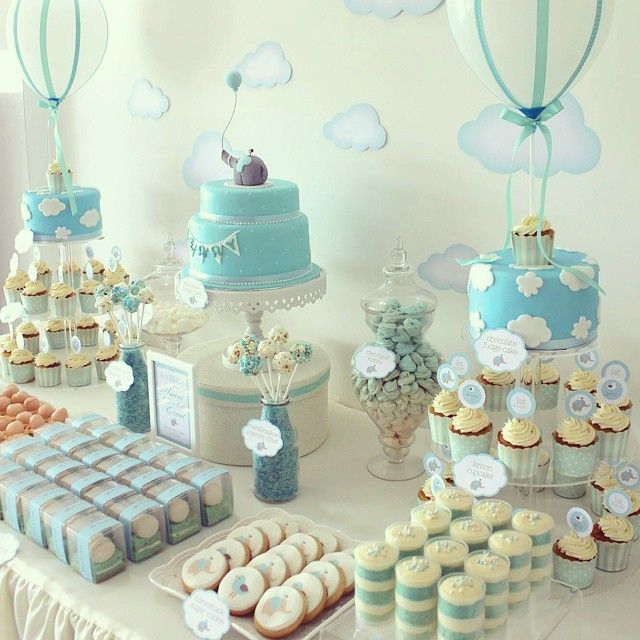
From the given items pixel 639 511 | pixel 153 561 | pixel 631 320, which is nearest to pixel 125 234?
pixel 153 561

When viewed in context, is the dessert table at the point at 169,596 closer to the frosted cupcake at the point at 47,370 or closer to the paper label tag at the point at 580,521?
the paper label tag at the point at 580,521

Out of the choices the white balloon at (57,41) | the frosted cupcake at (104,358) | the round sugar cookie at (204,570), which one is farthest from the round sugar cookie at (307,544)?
the white balloon at (57,41)

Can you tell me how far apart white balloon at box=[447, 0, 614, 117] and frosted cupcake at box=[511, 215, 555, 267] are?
0.56 ft

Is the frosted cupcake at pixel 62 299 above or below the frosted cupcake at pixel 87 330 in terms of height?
above

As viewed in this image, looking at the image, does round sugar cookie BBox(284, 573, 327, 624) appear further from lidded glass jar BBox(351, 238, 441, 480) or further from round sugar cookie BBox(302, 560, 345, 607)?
lidded glass jar BBox(351, 238, 441, 480)

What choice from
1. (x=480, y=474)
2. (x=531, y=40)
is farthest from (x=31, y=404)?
(x=531, y=40)

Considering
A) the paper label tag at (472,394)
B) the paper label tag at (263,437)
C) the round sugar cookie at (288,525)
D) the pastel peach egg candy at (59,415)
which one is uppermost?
the paper label tag at (472,394)

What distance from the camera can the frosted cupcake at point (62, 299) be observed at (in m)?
2.18

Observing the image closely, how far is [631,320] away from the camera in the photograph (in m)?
1.61

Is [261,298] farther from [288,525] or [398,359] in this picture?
[288,525]

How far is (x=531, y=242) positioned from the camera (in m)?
1.32

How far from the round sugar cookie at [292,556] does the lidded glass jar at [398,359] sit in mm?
356

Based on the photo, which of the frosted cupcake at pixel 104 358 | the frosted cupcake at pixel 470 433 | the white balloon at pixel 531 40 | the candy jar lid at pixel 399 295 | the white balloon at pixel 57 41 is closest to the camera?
the white balloon at pixel 531 40

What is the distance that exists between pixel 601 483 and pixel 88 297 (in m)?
1.34
